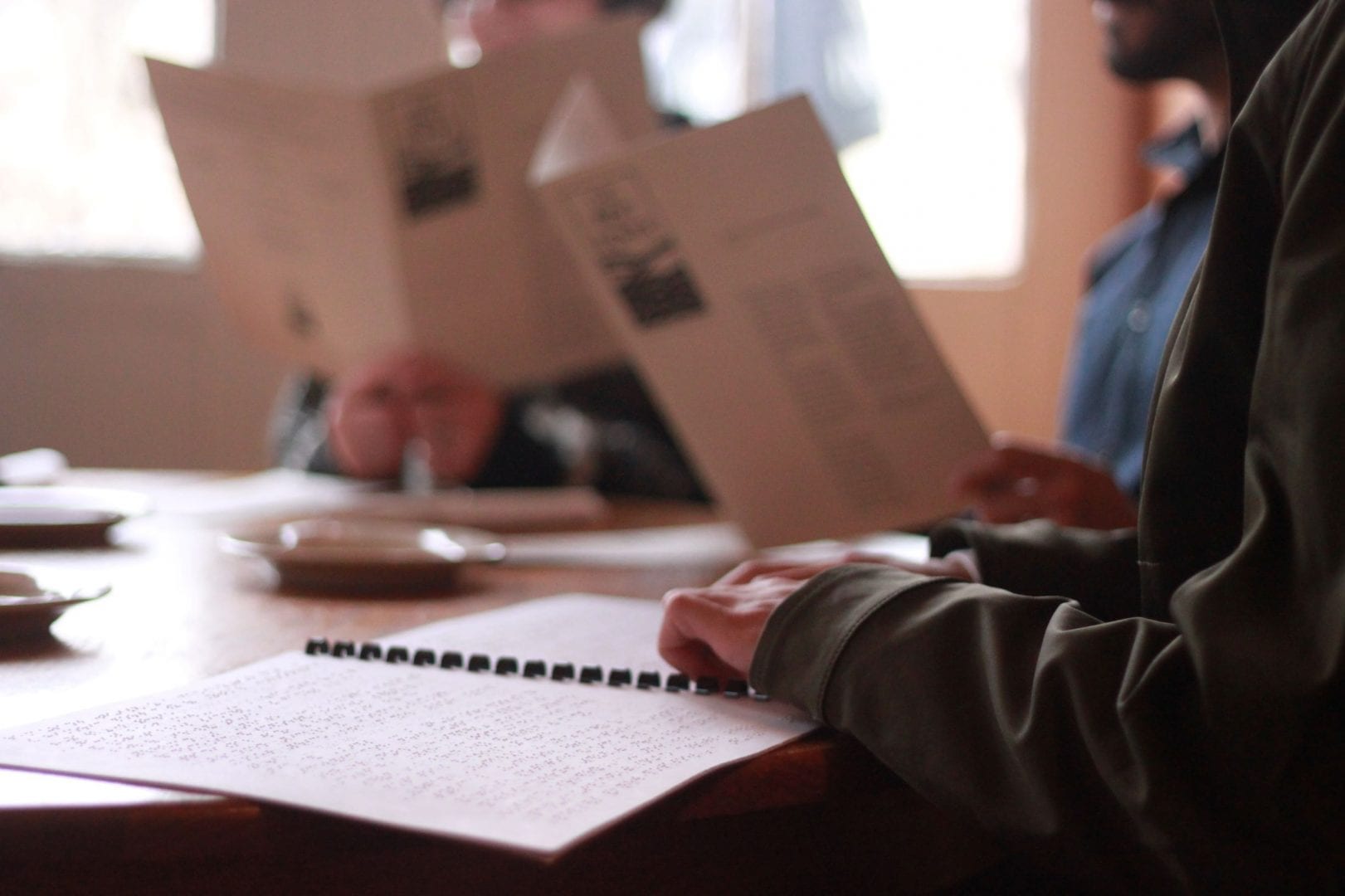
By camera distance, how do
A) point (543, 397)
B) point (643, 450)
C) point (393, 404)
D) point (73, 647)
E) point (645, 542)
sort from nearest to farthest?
point (73, 647) → point (645, 542) → point (393, 404) → point (643, 450) → point (543, 397)

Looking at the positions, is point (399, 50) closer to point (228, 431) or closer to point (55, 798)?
point (55, 798)

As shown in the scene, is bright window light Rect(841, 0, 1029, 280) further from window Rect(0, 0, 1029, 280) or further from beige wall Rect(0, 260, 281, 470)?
beige wall Rect(0, 260, 281, 470)

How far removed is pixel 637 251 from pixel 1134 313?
1.02 meters

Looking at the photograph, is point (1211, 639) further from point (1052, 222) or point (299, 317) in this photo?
point (1052, 222)

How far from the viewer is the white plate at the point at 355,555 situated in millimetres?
943

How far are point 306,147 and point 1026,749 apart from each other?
107 cm

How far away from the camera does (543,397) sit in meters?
1.95

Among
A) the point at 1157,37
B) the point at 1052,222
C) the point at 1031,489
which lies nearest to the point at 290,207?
the point at 1031,489

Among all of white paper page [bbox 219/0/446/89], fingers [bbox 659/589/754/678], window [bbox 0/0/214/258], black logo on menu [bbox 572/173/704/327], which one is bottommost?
fingers [bbox 659/589/754/678]

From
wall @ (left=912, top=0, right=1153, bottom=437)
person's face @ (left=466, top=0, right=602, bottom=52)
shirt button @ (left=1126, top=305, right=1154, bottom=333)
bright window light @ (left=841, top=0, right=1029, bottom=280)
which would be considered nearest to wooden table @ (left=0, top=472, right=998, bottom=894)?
shirt button @ (left=1126, top=305, right=1154, bottom=333)

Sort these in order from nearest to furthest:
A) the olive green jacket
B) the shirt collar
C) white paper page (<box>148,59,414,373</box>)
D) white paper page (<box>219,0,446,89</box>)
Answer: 1. the olive green jacket
2. white paper page (<box>148,59,414,373</box>)
3. white paper page (<box>219,0,446,89</box>)
4. the shirt collar

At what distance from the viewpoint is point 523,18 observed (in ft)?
6.59

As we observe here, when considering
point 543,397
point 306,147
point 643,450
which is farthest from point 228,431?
point 306,147

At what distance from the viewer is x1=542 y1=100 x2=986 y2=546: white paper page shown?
1.04 metres
